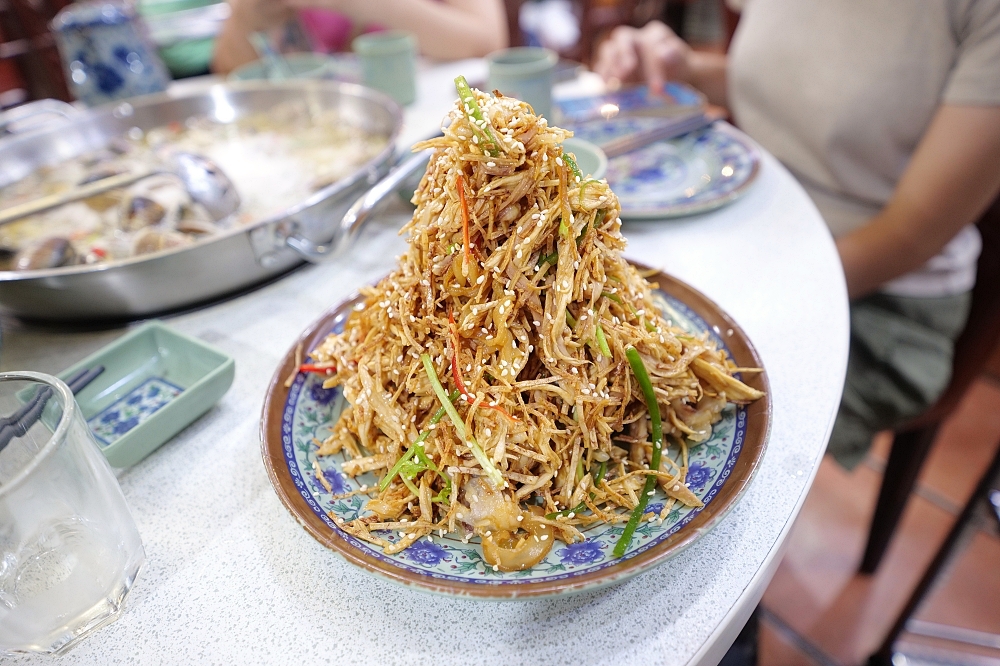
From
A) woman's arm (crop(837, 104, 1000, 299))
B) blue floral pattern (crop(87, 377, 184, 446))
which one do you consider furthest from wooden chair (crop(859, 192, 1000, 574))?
blue floral pattern (crop(87, 377, 184, 446))

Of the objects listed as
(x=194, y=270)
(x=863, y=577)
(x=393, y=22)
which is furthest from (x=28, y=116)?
(x=863, y=577)

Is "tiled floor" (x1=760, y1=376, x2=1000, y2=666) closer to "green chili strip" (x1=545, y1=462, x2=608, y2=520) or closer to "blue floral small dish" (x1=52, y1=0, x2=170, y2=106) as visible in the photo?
"green chili strip" (x1=545, y1=462, x2=608, y2=520)

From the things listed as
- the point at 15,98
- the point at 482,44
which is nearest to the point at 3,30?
the point at 15,98

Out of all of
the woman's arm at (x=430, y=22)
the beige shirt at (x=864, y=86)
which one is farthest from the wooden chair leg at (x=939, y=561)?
the woman's arm at (x=430, y=22)

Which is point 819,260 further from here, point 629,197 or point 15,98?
point 15,98

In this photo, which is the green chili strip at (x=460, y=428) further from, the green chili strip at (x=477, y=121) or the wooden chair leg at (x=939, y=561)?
the wooden chair leg at (x=939, y=561)

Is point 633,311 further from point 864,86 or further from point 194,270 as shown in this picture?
point 864,86
